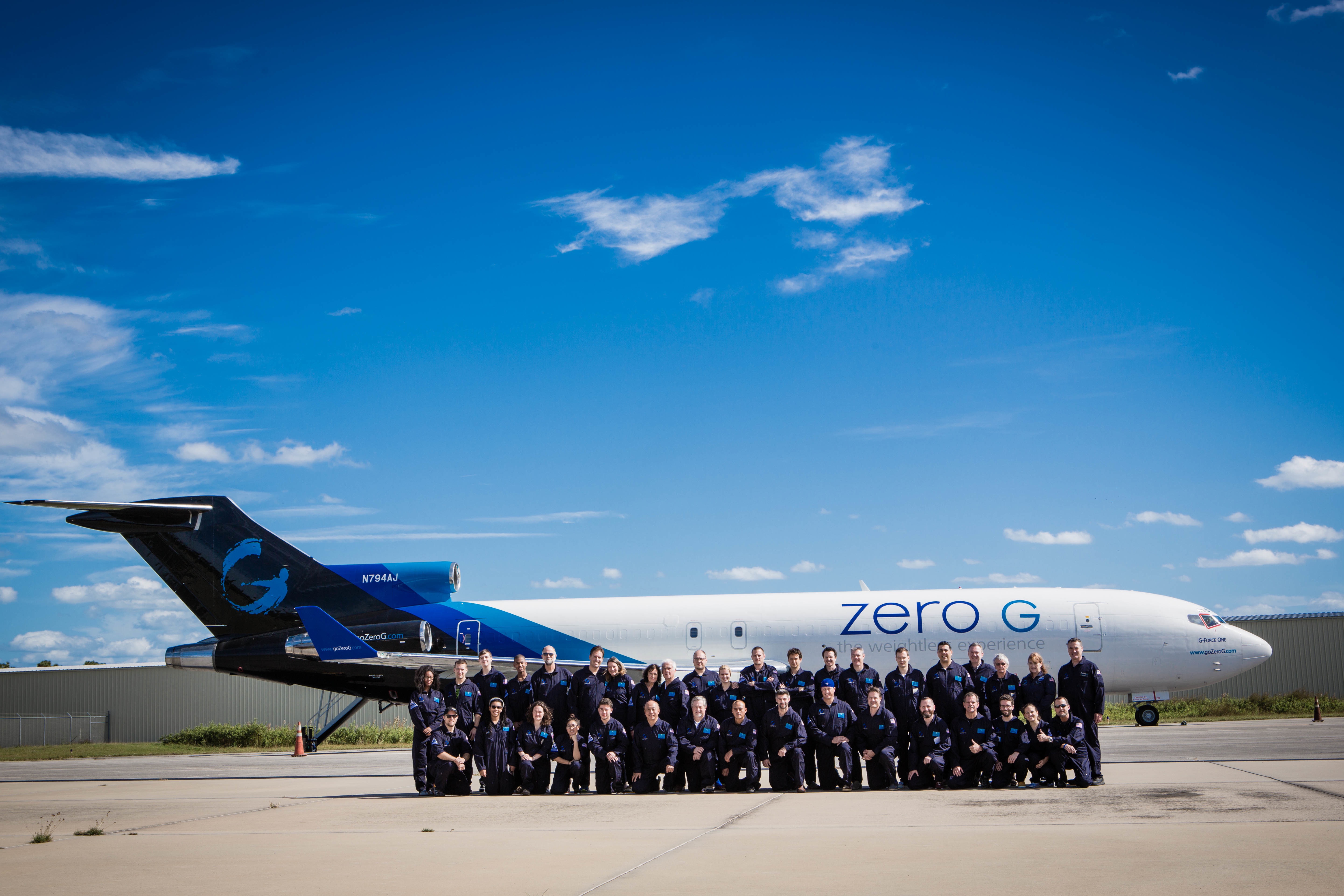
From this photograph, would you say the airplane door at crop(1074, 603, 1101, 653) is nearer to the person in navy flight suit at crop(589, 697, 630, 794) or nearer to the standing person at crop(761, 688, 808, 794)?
the standing person at crop(761, 688, 808, 794)

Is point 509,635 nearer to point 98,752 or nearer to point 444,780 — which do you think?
Result: point 444,780

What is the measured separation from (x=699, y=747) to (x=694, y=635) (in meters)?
12.0

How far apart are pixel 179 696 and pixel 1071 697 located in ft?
138

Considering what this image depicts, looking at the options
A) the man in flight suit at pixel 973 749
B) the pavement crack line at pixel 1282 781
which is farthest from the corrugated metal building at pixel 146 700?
the pavement crack line at pixel 1282 781

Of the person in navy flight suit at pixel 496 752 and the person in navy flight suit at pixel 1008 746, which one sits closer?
the person in navy flight suit at pixel 1008 746

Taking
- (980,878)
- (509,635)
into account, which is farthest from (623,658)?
(980,878)

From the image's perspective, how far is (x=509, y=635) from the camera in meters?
27.7

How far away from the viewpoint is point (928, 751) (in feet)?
47.9

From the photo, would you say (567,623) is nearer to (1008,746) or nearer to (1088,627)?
(1088,627)

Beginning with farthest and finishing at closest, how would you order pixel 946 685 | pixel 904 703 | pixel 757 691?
pixel 757 691, pixel 946 685, pixel 904 703

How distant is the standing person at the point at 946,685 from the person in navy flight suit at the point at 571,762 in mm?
4919

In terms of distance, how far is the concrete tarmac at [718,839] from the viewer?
7.66 meters

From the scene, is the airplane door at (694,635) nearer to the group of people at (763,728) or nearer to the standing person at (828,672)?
the group of people at (763,728)

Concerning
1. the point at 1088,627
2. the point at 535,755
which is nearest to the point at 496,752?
the point at 535,755
